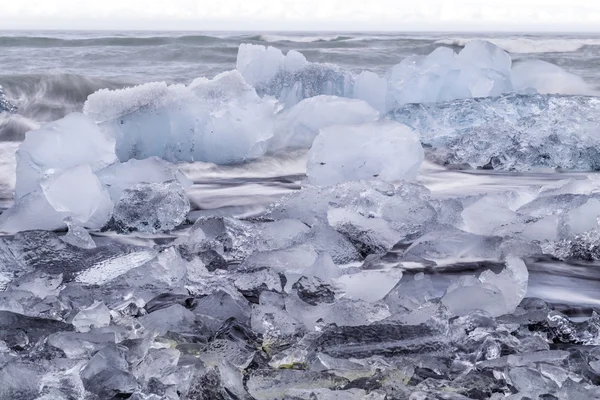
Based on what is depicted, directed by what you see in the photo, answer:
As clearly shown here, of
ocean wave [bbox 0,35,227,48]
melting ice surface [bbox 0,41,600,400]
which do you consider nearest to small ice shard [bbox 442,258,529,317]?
melting ice surface [bbox 0,41,600,400]

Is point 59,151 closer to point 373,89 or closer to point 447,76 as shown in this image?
point 373,89

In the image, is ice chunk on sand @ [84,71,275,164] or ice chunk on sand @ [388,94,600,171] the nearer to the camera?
ice chunk on sand @ [84,71,275,164]

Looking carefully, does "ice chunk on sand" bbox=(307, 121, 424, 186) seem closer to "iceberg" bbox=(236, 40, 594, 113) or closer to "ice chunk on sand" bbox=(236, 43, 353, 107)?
"iceberg" bbox=(236, 40, 594, 113)

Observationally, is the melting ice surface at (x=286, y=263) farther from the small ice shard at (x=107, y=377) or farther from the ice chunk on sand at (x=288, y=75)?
the ice chunk on sand at (x=288, y=75)

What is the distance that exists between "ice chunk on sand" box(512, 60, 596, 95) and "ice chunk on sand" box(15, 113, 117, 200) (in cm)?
450

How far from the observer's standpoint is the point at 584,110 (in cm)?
475

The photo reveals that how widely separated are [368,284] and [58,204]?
1.40 meters

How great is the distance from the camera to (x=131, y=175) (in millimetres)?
3160

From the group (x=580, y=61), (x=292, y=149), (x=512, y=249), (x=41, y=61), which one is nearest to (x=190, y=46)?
(x=41, y=61)

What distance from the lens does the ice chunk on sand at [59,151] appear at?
315 centimetres

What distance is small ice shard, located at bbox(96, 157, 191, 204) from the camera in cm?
312

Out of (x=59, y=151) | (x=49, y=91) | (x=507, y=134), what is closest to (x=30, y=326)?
(x=59, y=151)

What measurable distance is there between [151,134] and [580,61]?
1240 cm

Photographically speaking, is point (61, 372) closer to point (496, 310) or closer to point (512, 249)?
point (496, 310)
